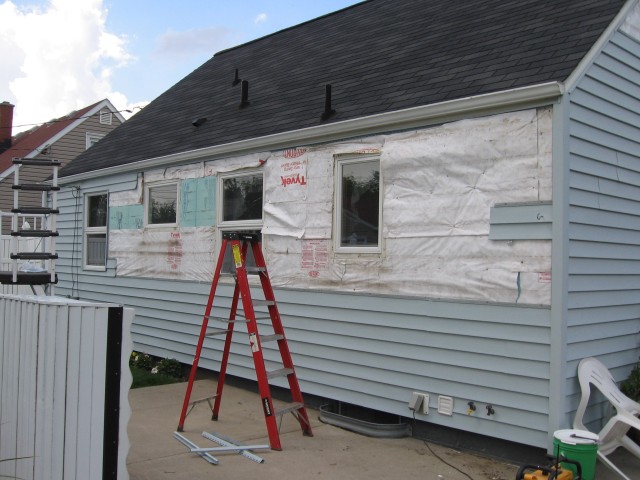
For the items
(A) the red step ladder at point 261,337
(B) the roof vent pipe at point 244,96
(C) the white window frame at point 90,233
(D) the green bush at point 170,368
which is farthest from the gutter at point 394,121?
(D) the green bush at point 170,368

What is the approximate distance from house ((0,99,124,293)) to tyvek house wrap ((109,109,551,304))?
56.6ft

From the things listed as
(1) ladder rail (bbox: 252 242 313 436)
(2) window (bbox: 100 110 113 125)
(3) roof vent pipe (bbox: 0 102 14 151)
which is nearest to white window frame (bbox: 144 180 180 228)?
(1) ladder rail (bbox: 252 242 313 436)

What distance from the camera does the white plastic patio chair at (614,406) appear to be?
4773 mm

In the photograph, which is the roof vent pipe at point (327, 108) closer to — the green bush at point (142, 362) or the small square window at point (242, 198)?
the small square window at point (242, 198)

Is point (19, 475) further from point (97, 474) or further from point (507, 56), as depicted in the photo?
point (507, 56)

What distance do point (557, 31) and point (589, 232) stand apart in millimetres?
1889

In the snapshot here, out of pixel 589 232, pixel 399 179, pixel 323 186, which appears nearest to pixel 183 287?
pixel 323 186

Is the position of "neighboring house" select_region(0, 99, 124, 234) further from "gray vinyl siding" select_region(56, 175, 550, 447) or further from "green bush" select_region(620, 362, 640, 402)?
"green bush" select_region(620, 362, 640, 402)

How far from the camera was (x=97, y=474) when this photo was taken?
348cm

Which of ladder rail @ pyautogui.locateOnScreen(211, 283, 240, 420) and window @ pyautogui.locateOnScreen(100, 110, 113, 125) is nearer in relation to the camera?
ladder rail @ pyautogui.locateOnScreen(211, 283, 240, 420)

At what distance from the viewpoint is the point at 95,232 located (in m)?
10.4

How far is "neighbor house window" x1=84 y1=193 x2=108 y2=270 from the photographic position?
10.2 m

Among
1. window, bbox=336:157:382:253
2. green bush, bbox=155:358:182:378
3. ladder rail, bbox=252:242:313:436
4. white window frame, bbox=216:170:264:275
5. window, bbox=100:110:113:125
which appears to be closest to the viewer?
ladder rail, bbox=252:242:313:436

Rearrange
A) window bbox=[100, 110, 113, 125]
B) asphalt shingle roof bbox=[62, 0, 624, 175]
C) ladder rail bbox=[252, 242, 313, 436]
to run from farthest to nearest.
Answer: window bbox=[100, 110, 113, 125] → ladder rail bbox=[252, 242, 313, 436] → asphalt shingle roof bbox=[62, 0, 624, 175]
